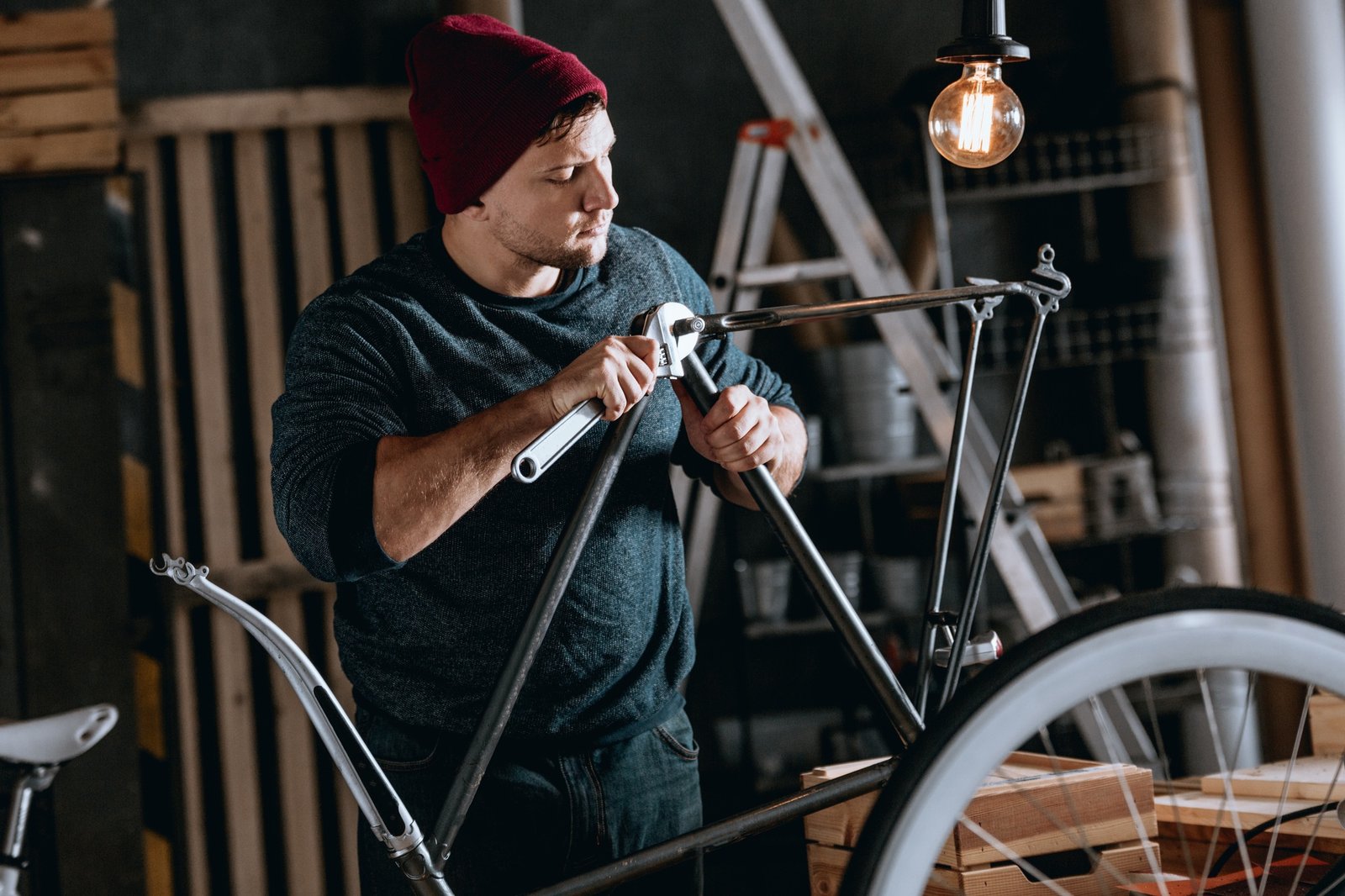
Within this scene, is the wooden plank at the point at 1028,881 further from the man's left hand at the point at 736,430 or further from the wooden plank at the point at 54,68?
the wooden plank at the point at 54,68

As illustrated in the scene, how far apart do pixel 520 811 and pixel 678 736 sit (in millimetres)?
218

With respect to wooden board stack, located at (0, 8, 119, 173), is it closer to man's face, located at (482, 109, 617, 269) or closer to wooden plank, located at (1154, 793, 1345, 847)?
man's face, located at (482, 109, 617, 269)

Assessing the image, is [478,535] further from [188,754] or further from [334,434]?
[188,754]

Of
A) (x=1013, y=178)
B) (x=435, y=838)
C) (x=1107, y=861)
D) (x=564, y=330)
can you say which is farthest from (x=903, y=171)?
(x=435, y=838)

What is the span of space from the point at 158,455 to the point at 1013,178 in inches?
88.2

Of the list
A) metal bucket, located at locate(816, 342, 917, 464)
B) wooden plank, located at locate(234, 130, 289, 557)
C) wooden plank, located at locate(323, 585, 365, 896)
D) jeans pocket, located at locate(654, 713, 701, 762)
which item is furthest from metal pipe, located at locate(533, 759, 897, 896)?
wooden plank, located at locate(234, 130, 289, 557)

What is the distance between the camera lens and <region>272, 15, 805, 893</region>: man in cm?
129

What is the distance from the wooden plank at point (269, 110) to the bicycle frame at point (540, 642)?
2.08 m

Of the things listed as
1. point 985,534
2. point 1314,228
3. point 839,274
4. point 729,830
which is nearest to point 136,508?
point 839,274

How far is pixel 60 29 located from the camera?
8.93 ft

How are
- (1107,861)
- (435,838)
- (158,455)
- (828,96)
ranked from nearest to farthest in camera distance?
1. (435,838)
2. (1107,861)
3. (158,455)
4. (828,96)

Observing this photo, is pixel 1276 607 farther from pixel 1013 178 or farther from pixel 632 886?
pixel 1013 178

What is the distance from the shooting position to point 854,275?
2719 millimetres

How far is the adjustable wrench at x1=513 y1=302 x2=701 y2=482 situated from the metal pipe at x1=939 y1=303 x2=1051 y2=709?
303mm
